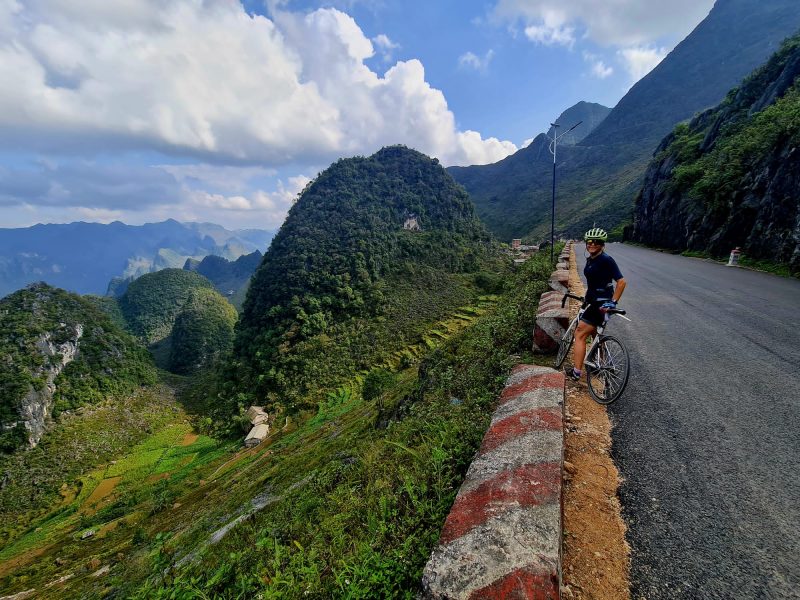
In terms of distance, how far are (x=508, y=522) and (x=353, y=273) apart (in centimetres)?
6104

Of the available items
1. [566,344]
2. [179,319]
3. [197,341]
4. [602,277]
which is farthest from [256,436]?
[179,319]

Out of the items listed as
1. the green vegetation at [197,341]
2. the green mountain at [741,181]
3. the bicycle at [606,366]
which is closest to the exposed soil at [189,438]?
the green vegetation at [197,341]

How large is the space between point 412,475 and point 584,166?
15872cm

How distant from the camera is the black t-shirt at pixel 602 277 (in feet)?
16.6

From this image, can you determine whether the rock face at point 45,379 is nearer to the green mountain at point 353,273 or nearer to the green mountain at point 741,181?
the green mountain at point 353,273

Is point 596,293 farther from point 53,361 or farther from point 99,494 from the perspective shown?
point 53,361

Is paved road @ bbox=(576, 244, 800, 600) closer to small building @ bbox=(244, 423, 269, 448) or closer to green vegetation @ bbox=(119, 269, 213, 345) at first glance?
small building @ bbox=(244, 423, 269, 448)

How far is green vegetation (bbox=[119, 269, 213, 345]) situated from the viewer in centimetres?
13375

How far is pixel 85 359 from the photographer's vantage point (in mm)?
69125

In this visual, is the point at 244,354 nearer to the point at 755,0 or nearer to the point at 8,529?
the point at 8,529

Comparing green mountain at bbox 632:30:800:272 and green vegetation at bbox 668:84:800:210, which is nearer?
green mountain at bbox 632:30:800:272

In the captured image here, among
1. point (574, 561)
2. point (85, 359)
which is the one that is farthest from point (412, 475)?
point (85, 359)

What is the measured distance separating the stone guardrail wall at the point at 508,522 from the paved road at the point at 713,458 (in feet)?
2.40

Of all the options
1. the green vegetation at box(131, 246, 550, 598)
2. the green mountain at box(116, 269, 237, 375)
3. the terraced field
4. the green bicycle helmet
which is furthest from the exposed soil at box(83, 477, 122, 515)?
the green bicycle helmet
